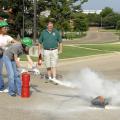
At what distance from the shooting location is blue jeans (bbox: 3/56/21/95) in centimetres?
1076

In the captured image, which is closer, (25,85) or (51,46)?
(25,85)

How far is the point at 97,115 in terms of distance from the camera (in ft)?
28.7

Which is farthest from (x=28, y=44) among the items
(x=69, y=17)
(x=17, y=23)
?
(x=69, y=17)

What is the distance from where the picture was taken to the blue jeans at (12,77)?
1076 centimetres

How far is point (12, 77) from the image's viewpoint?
10797mm

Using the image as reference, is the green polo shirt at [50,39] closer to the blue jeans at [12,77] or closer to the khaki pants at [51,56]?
the khaki pants at [51,56]

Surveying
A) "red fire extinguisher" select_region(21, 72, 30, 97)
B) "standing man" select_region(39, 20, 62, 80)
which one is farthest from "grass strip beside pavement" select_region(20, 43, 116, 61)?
"red fire extinguisher" select_region(21, 72, 30, 97)

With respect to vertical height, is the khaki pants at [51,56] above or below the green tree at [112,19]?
above

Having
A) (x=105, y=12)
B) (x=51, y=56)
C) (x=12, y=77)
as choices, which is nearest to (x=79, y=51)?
(x=51, y=56)

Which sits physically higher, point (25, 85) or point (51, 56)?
point (51, 56)

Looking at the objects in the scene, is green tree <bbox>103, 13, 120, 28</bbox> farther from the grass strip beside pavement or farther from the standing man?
the standing man

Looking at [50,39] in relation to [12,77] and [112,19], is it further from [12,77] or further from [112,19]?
[112,19]

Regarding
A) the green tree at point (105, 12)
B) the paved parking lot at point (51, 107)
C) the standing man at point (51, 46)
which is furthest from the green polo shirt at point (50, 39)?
the green tree at point (105, 12)

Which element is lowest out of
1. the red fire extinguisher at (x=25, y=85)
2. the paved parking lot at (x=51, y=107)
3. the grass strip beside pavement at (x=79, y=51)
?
the grass strip beside pavement at (x=79, y=51)
